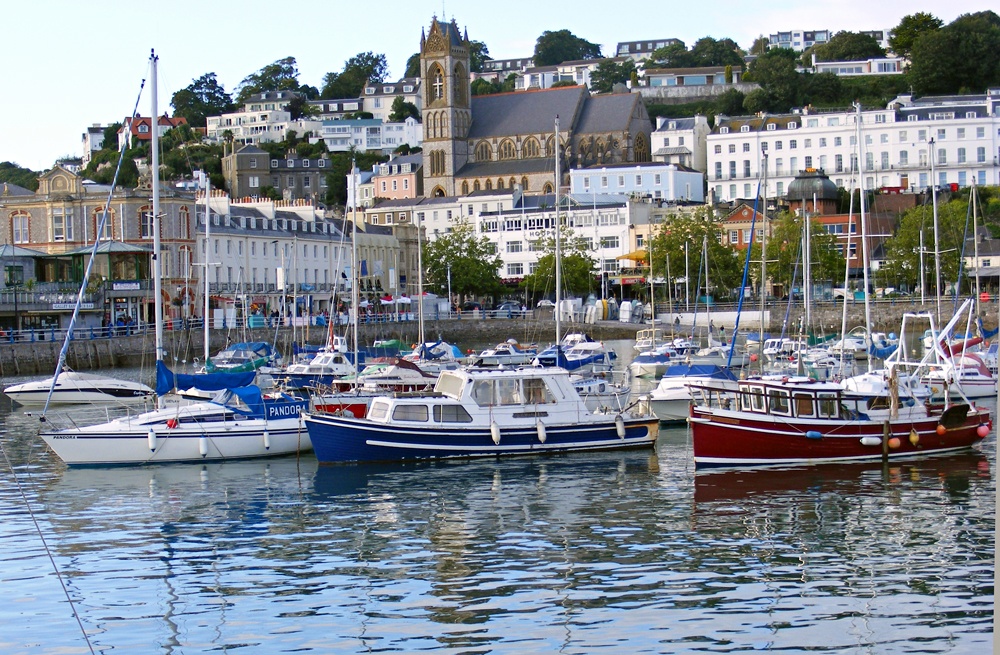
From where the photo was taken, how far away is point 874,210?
122m

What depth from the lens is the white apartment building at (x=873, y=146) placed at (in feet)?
438

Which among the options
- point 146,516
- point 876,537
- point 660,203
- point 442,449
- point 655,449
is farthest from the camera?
point 660,203

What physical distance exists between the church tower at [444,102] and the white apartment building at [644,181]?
24.1 m

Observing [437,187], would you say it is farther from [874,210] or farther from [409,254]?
[874,210]

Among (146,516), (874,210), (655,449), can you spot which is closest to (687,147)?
(874,210)

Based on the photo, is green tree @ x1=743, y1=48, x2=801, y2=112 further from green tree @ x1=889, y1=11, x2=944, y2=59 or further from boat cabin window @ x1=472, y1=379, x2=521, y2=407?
boat cabin window @ x1=472, y1=379, x2=521, y2=407

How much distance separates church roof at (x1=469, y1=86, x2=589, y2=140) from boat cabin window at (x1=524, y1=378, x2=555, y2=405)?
→ 135648mm

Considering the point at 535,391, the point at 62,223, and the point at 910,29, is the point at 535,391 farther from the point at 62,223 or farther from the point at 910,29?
the point at 910,29

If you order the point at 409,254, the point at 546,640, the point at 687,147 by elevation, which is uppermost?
the point at 687,147

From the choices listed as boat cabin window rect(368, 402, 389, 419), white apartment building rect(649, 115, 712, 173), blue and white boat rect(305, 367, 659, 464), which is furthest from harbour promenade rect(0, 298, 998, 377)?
white apartment building rect(649, 115, 712, 173)

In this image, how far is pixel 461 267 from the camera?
376 ft

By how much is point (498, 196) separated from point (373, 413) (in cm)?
11015

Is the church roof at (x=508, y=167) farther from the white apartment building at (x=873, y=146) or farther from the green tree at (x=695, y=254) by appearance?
the green tree at (x=695, y=254)

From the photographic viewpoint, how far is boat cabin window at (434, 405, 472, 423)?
34719 mm
